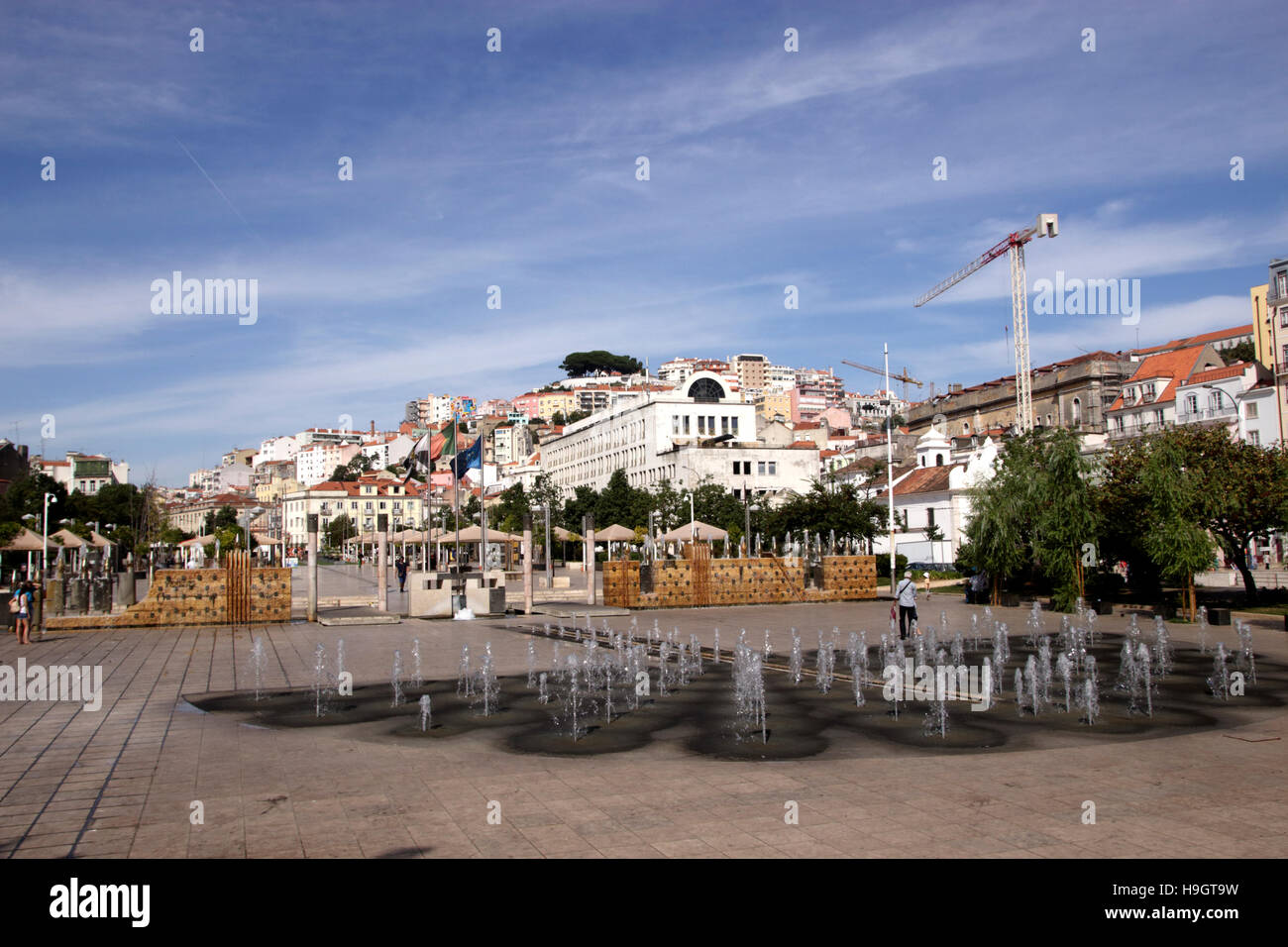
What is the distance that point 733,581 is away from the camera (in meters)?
33.1

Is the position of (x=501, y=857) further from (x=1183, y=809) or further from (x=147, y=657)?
(x=147, y=657)

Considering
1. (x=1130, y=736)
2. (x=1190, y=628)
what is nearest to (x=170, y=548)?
(x=1190, y=628)

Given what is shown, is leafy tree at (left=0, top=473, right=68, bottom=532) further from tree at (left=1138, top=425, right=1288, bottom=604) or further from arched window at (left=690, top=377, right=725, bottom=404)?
tree at (left=1138, top=425, right=1288, bottom=604)

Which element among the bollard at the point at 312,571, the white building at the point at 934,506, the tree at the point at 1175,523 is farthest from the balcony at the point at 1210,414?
the bollard at the point at 312,571

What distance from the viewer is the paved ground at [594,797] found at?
6.50 metres

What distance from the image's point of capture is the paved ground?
6496 mm

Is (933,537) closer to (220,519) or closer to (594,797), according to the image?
(594,797)

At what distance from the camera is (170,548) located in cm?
9181

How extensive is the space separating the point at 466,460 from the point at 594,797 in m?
30.5

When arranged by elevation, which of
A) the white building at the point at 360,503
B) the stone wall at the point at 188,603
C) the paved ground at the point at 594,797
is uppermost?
the white building at the point at 360,503

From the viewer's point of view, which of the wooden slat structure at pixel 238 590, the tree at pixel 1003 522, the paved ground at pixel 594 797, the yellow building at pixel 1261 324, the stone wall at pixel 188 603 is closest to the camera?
the paved ground at pixel 594 797

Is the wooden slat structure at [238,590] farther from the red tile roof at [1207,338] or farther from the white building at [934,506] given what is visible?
the red tile roof at [1207,338]


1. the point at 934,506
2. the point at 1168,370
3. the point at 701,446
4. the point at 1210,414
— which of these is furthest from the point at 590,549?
the point at 1168,370

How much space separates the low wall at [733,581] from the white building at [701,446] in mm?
48654
